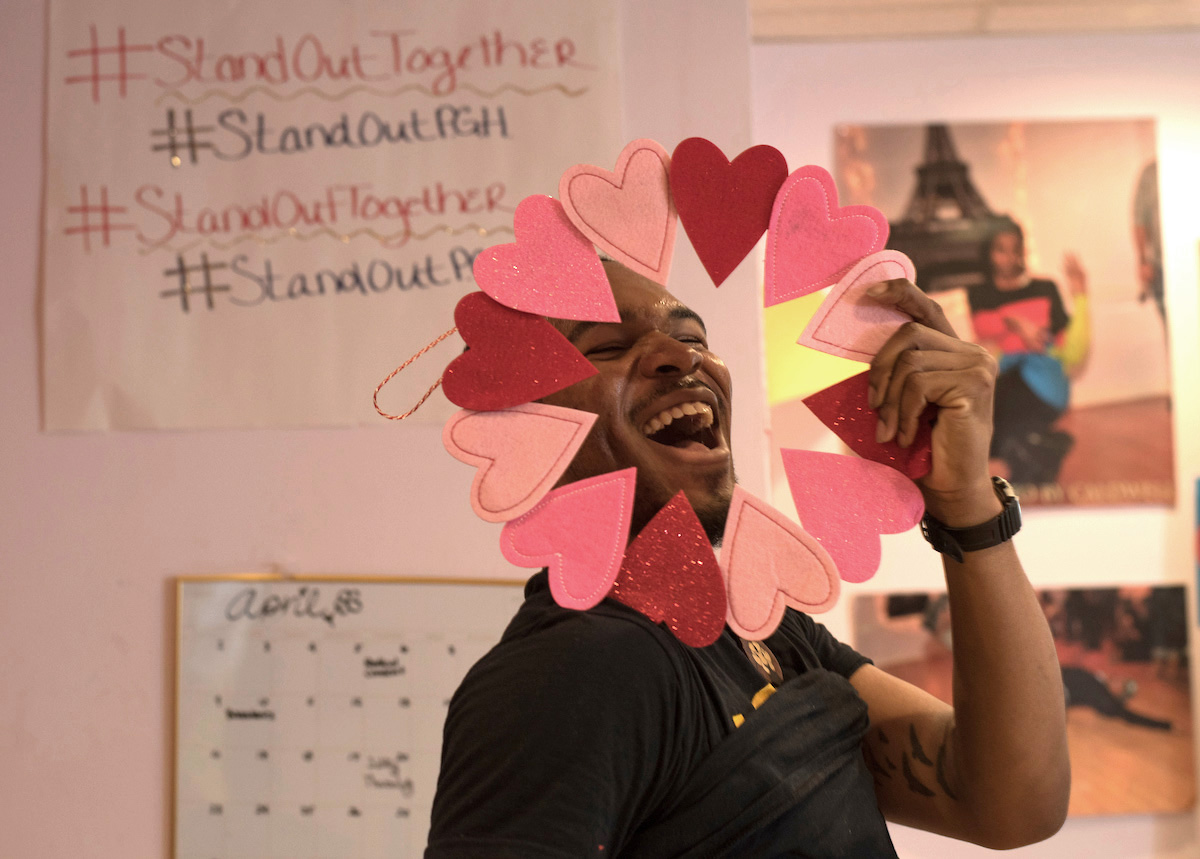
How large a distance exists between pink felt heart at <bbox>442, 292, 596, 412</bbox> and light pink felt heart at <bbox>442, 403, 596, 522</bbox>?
1 cm

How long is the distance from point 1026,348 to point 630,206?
1399 mm

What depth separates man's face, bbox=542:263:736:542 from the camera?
633 millimetres

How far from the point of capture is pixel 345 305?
54.0 inches

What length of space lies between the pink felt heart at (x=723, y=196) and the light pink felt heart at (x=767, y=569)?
17cm

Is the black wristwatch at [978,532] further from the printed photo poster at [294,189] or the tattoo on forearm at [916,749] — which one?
the printed photo poster at [294,189]

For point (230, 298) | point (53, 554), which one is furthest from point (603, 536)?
point (53, 554)

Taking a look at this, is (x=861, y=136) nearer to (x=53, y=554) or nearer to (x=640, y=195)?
(x=640, y=195)

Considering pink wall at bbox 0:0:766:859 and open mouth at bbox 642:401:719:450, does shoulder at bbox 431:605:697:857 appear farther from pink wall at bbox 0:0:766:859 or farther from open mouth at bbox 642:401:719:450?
pink wall at bbox 0:0:766:859

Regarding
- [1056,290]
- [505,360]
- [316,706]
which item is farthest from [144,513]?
[1056,290]

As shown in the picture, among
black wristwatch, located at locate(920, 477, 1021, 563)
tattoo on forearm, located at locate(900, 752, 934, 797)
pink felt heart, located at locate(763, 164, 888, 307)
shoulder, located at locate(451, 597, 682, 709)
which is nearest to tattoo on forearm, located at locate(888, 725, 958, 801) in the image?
tattoo on forearm, located at locate(900, 752, 934, 797)

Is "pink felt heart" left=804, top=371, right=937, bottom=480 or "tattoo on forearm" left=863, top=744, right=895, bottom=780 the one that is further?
"tattoo on forearm" left=863, top=744, right=895, bottom=780

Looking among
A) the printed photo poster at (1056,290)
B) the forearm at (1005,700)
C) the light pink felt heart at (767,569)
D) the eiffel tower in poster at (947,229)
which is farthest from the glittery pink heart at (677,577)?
the eiffel tower in poster at (947,229)

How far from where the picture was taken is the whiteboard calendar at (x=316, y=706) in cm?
130

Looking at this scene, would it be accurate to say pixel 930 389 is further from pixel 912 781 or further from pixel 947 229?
pixel 947 229
